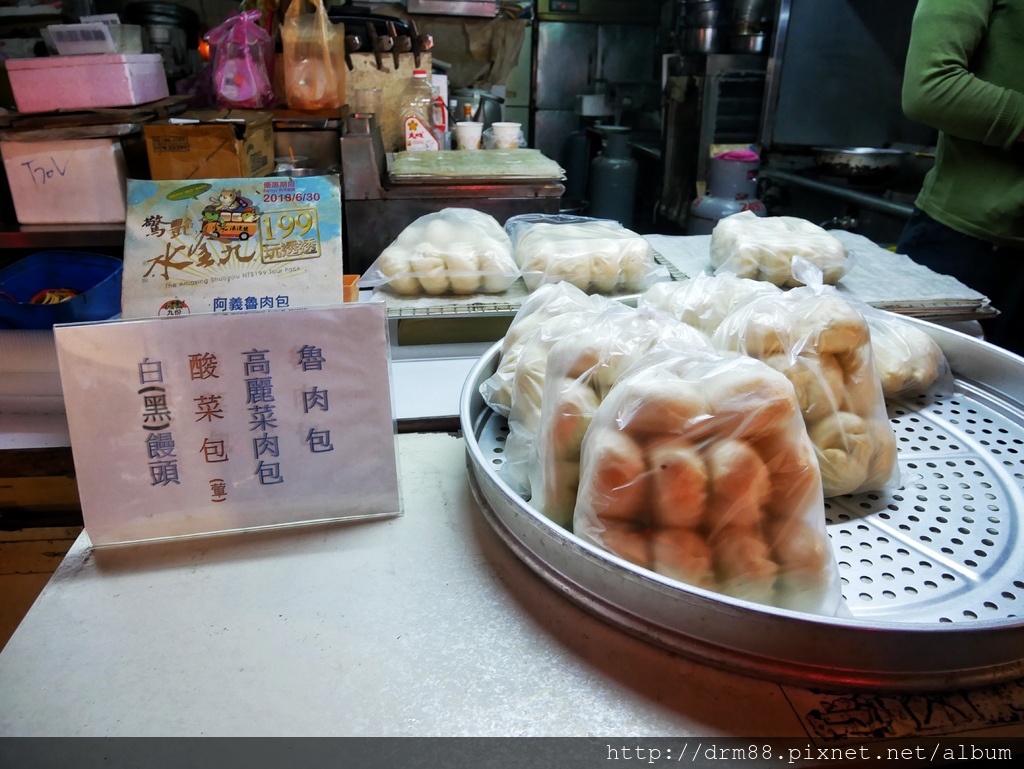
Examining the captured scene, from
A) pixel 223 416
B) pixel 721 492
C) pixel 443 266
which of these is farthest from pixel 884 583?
pixel 443 266

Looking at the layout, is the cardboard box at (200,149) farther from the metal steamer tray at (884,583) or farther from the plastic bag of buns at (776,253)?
the plastic bag of buns at (776,253)

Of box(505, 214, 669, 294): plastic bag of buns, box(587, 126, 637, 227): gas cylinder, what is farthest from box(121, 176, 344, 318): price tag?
box(587, 126, 637, 227): gas cylinder

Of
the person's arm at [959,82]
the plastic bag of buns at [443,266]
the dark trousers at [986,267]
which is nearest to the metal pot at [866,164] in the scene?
the dark trousers at [986,267]

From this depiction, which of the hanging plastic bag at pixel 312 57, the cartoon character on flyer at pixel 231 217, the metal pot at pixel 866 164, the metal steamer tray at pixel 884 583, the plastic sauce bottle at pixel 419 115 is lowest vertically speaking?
the metal steamer tray at pixel 884 583

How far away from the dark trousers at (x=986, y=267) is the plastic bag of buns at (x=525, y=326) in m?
1.50

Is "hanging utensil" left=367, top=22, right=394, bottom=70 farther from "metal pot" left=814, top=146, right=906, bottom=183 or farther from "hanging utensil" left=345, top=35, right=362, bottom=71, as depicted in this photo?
"metal pot" left=814, top=146, right=906, bottom=183

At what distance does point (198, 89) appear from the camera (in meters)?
2.57

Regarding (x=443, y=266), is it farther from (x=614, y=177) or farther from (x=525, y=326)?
(x=614, y=177)

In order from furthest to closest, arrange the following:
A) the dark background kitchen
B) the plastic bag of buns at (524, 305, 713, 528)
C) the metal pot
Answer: the dark background kitchen
the metal pot
the plastic bag of buns at (524, 305, 713, 528)

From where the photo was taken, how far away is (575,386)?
29.8 inches

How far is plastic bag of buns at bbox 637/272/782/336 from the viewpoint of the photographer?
1027 mm

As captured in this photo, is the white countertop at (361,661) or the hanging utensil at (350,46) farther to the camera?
the hanging utensil at (350,46)

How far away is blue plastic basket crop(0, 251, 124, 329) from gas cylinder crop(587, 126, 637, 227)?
13.9 feet

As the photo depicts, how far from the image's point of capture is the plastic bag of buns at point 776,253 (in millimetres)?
1428
